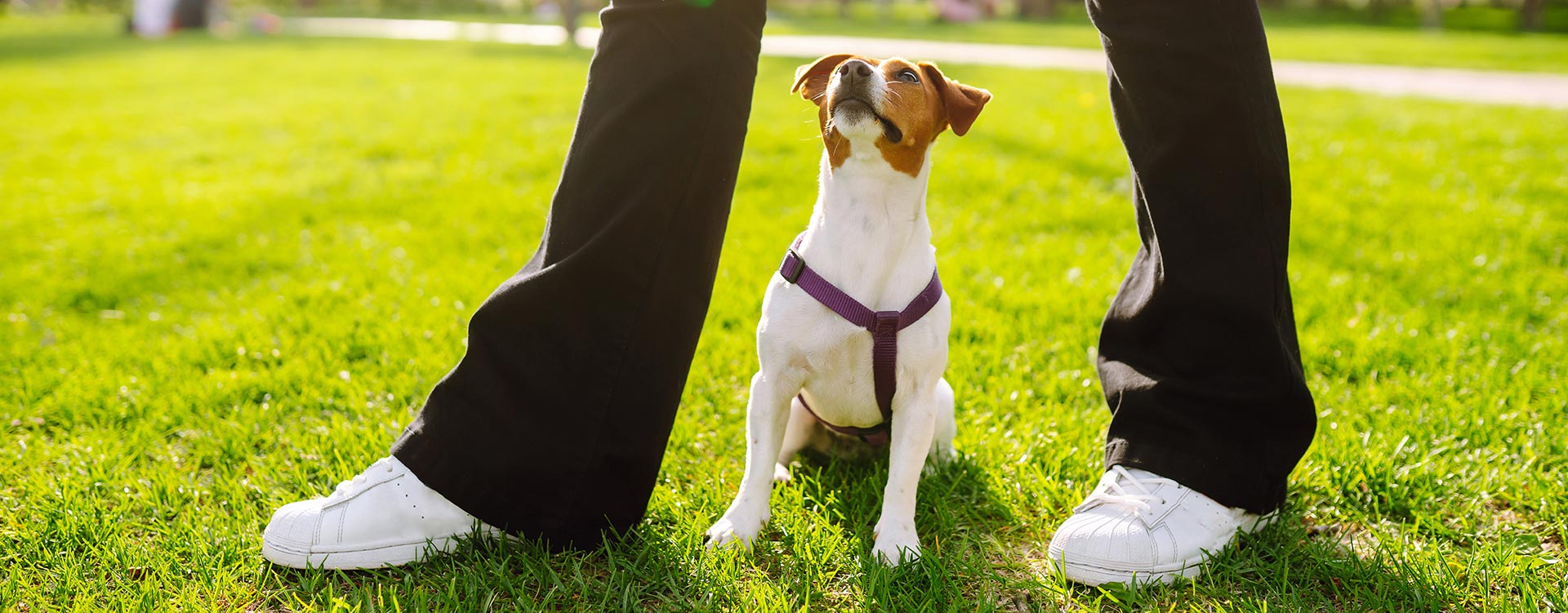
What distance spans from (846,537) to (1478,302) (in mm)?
2811

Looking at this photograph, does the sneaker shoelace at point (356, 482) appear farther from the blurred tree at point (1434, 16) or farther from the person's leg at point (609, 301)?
the blurred tree at point (1434, 16)

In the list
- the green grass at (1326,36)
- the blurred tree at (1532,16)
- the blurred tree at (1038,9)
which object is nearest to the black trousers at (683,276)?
the green grass at (1326,36)

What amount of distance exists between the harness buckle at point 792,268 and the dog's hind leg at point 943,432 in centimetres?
55

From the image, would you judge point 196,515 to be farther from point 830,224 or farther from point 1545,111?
point 1545,111

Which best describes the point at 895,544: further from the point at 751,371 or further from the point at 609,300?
the point at 751,371

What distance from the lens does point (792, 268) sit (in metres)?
2.18

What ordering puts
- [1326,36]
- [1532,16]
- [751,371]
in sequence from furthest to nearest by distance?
[1532,16] → [1326,36] → [751,371]

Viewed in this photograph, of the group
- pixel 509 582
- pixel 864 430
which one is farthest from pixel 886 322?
pixel 509 582

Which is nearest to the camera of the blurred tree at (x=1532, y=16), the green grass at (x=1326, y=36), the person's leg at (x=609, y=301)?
the person's leg at (x=609, y=301)

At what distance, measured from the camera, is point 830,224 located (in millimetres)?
2184

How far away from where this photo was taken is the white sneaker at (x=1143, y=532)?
2.10 meters

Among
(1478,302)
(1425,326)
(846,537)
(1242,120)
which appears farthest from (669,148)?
(1478,302)

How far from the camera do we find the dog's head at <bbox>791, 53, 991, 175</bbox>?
206 cm

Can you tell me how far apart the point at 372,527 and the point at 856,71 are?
1310mm
